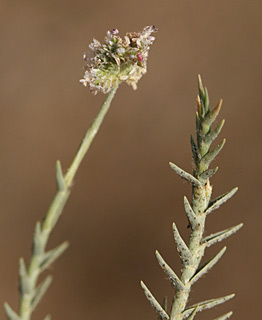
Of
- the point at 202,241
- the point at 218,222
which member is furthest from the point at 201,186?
the point at 218,222

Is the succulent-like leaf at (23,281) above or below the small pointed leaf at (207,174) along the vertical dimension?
below

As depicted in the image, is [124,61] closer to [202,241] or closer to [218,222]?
[202,241]

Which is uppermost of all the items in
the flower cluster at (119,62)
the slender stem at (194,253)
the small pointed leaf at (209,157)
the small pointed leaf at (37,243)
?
the flower cluster at (119,62)

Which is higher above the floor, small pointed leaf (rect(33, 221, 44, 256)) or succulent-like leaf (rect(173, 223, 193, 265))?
small pointed leaf (rect(33, 221, 44, 256))

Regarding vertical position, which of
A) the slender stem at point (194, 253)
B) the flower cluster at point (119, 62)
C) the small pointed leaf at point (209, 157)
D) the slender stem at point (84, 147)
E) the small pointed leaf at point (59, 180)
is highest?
the flower cluster at point (119, 62)

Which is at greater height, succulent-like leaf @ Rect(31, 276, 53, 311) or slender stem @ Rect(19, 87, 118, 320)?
slender stem @ Rect(19, 87, 118, 320)

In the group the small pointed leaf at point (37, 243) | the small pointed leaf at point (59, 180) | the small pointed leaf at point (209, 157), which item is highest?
the small pointed leaf at point (59, 180)

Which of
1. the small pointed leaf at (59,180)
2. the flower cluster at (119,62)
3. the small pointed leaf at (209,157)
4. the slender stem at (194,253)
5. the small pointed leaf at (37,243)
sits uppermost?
the flower cluster at (119,62)

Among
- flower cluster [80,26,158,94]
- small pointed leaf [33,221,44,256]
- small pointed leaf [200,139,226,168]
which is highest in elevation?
flower cluster [80,26,158,94]

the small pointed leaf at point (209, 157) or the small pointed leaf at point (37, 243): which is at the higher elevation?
the small pointed leaf at point (209, 157)
